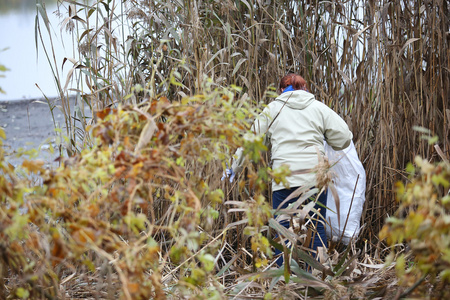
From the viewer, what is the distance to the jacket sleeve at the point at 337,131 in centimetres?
229

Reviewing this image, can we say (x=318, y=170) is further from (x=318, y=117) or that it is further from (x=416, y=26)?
(x=416, y=26)

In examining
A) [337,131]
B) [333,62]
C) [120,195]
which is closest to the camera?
[120,195]

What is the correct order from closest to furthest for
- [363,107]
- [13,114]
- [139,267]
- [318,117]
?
[139,267]
[318,117]
[363,107]
[13,114]

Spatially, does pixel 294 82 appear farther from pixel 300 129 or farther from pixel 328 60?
pixel 328 60

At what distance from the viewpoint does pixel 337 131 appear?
7.54ft

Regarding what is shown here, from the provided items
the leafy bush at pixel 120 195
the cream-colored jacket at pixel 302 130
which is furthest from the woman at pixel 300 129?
the leafy bush at pixel 120 195

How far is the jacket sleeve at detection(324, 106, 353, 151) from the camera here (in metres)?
2.29

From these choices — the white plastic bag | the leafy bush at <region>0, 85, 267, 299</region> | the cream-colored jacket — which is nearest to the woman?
the cream-colored jacket

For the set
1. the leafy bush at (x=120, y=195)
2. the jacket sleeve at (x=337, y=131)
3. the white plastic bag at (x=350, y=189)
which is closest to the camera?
the leafy bush at (x=120, y=195)

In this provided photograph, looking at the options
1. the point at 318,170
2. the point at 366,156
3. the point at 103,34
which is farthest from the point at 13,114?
the point at 318,170

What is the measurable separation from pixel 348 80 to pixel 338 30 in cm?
37

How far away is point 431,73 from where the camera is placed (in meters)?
2.41

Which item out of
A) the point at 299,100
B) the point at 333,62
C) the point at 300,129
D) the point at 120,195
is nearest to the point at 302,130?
the point at 300,129

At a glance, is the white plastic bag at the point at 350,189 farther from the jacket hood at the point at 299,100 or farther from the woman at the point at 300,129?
the jacket hood at the point at 299,100
